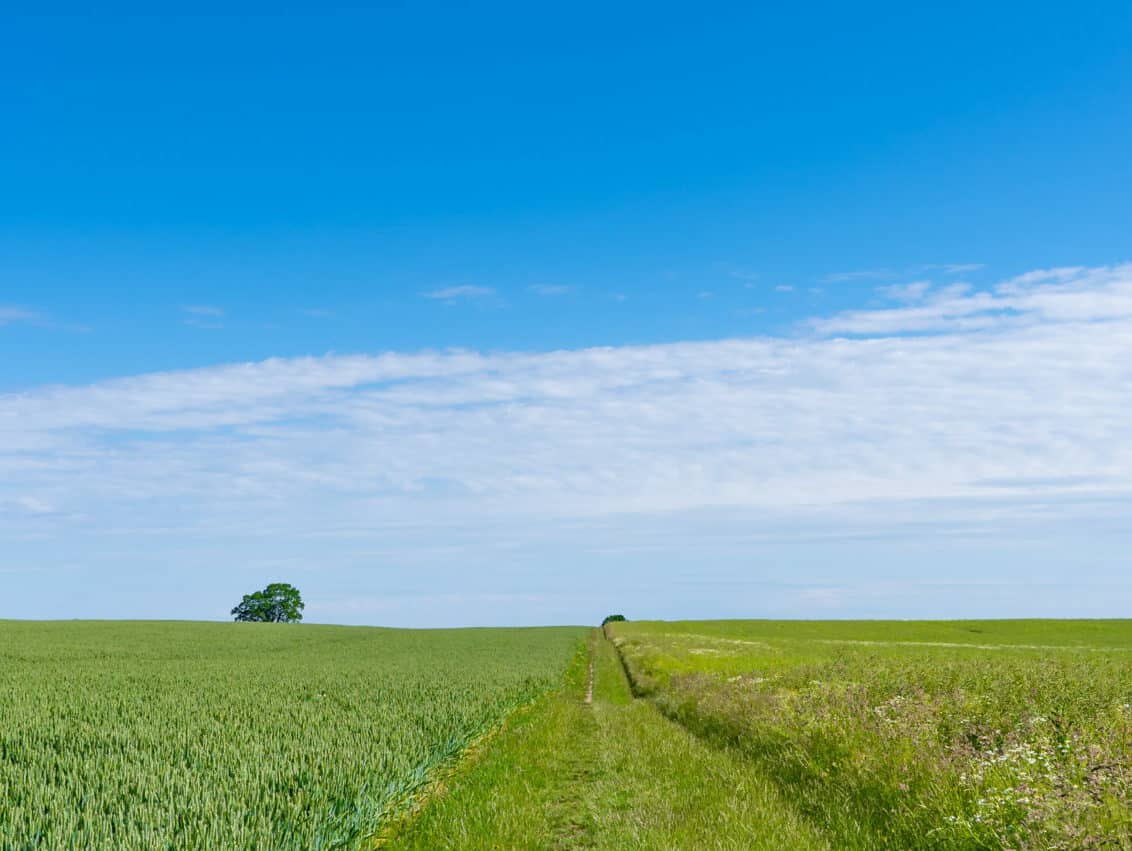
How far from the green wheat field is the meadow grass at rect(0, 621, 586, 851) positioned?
5 centimetres

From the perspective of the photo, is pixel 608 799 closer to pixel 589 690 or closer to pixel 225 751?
pixel 225 751

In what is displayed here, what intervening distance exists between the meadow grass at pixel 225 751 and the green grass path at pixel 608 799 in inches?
37.5

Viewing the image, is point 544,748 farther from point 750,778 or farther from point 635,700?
point 635,700

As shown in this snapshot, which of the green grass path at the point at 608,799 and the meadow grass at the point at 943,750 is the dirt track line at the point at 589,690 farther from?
the green grass path at the point at 608,799

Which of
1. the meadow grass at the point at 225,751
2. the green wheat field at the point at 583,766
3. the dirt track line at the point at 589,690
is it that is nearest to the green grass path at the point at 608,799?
the green wheat field at the point at 583,766

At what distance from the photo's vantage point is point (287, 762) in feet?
35.3

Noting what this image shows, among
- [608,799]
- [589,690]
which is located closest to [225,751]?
[608,799]

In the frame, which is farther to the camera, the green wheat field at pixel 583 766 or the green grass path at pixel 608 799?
the green grass path at pixel 608 799

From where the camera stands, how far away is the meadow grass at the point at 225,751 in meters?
8.05

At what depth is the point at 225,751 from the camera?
37.9 ft

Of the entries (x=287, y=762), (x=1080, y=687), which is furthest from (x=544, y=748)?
(x=1080, y=687)

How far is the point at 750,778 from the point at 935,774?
3.60 metres

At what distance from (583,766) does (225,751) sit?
6.56 meters

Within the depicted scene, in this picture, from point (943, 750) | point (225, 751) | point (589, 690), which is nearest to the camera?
point (943, 750)
